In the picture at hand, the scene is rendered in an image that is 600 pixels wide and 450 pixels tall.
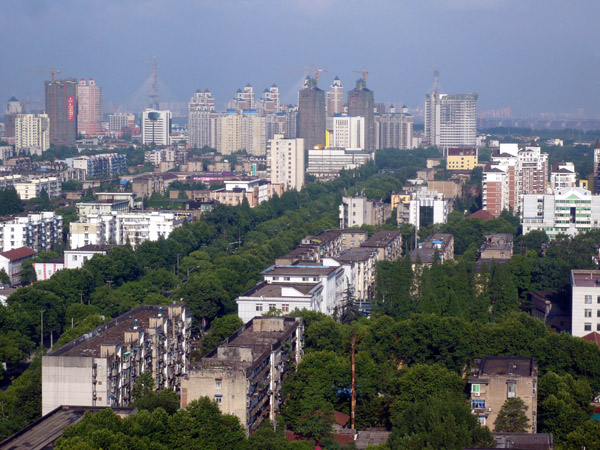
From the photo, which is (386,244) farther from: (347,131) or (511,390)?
(347,131)

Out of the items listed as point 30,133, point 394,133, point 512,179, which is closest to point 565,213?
point 512,179

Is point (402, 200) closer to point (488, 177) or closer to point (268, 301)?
point (488, 177)

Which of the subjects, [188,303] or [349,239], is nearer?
[188,303]

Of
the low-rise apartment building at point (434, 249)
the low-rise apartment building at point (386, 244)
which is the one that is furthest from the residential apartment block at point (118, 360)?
the low-rise apartment building at point (386, 244)

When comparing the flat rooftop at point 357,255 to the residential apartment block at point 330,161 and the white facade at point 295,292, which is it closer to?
the white facade at point 295,292

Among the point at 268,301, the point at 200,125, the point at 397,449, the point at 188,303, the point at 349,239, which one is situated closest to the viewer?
the point at 397,449

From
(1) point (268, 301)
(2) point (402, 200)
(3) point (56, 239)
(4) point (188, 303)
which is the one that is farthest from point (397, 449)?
(2) point (402, 200)

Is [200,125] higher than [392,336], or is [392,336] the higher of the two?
[200,125]
